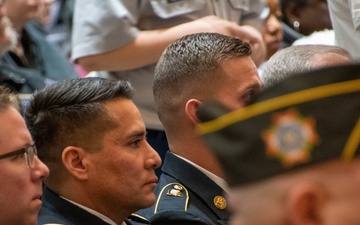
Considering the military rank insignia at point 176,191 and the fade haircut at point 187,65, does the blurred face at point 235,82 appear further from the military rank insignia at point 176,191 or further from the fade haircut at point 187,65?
the military rank insignia at point 176,191

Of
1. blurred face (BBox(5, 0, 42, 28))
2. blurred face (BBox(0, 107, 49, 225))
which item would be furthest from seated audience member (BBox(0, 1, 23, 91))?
blurred face (BBox(0, 107, 49, 225))

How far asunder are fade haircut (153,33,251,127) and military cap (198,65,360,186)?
1574mm

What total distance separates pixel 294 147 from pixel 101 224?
147 centimetres

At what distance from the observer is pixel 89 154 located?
109 inches

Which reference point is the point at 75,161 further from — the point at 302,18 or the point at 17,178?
the point at 302,18

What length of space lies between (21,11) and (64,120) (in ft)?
4.82

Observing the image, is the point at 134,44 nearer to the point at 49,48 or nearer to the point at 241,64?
the point at 241,64

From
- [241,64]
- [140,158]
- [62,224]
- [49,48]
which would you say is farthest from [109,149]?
[49,48]

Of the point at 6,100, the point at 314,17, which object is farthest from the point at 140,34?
the point at 314,17

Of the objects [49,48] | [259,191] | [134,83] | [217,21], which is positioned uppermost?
[259,191]

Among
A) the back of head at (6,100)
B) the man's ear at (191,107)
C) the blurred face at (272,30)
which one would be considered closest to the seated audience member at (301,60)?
the man's ear at (191,107)

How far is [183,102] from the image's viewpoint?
292 cm

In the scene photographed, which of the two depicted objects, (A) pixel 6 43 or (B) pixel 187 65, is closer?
(B) pixel 187 65

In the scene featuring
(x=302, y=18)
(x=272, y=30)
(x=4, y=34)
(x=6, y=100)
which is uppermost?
(x=6, y=100)
